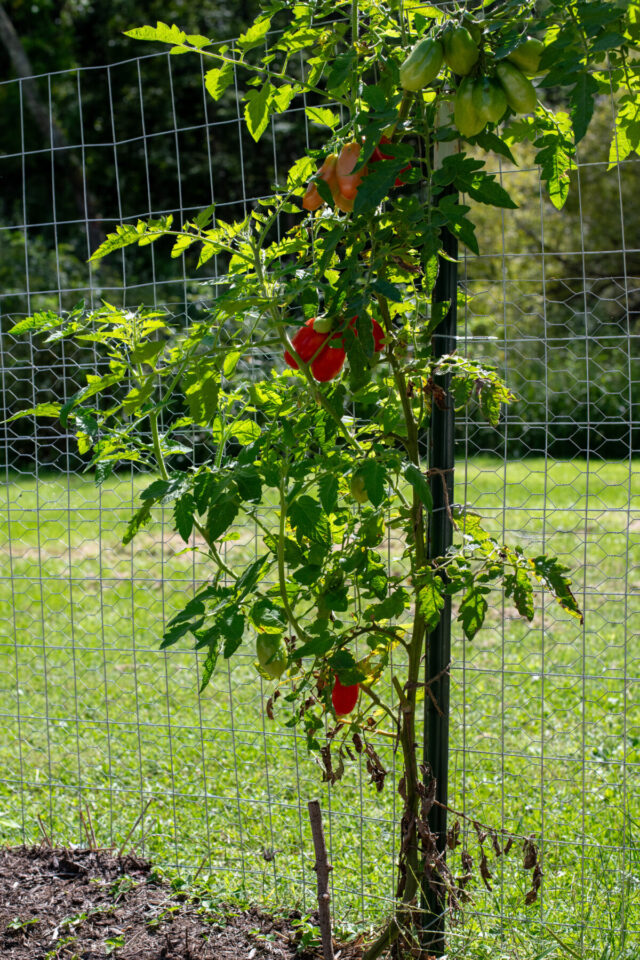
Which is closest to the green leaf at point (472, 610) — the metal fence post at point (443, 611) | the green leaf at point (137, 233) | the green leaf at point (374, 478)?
the metal fence post at point (443, 611)

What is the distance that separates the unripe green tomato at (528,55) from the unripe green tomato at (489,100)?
0.04 m

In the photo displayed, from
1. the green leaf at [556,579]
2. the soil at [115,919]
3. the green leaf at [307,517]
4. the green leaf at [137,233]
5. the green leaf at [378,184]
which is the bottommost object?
the soil at [115,919]

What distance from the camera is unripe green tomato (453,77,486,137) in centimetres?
119

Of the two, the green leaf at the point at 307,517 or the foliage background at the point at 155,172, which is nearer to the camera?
the green leaf at the point at 307,517

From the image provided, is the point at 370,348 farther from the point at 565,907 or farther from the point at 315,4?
the point at 565,907

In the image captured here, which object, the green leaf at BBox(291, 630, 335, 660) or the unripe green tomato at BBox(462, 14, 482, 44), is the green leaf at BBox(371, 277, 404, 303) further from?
the green leaf at BBox(291, 630, 335, 660)

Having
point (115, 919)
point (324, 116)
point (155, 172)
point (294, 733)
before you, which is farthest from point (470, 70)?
point (155, 172)

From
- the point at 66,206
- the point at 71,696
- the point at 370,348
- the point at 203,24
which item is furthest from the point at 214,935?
the point at 203,24

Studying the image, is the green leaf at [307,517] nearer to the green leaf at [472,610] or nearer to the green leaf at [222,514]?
the green leaf at [222,514]

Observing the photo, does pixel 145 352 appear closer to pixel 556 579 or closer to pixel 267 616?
pixel 267 616

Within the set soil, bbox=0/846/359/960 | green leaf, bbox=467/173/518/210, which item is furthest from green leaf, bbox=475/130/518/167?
soil, bbox=0/846/359/960

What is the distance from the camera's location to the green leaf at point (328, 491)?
130cm

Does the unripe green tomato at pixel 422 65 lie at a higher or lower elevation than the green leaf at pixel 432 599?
higher

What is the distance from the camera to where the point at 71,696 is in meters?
3.22
